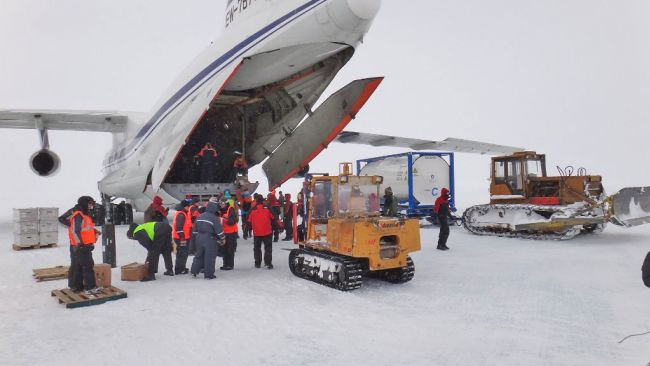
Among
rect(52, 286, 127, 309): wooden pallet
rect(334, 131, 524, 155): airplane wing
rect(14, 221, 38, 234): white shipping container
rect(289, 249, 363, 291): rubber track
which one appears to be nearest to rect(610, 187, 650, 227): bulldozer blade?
rect(334, 131, 524, 155): airplane wing

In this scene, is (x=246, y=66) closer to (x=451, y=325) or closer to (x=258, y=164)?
(x=258, y=164)

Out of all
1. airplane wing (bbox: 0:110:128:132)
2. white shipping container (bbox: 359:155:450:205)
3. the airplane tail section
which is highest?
the airplane tail section

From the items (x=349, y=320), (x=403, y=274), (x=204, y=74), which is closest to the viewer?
(x=349, y=320)

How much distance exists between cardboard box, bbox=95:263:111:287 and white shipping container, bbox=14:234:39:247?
19.2 ft

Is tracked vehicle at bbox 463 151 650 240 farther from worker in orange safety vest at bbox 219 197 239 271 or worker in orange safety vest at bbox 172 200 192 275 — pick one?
worker in orange safety vest at bbox 172 200 192 275

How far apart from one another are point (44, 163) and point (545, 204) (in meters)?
16.4

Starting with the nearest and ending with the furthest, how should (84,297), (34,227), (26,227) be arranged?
(84,297) < (26,227) < (34,227)

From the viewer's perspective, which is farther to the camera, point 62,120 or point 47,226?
point 62,120

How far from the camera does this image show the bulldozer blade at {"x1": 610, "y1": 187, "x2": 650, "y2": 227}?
11.3 m

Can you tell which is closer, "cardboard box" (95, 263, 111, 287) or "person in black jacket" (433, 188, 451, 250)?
"cardboard box" (95, 263, 111, 287)

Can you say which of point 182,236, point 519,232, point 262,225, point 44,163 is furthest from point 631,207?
point 44,163

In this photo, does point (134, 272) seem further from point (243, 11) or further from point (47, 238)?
point (243, 11)

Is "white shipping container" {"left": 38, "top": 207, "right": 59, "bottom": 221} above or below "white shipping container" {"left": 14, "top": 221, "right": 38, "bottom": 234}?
above

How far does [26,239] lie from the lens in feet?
36.4
